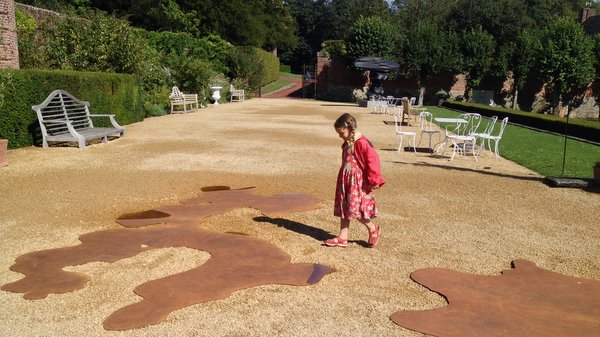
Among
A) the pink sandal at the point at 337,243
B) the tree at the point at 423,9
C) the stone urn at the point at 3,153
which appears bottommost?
the pink sandal at the point at 337,243

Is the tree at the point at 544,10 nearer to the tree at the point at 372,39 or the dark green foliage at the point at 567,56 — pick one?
the dark green foliage at the point at 567,56

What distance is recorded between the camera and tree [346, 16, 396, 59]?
32562 mm

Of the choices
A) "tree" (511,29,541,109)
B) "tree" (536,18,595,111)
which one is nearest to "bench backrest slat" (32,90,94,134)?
"tree" (536,18,595,111)

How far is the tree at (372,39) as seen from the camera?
32.6 metres

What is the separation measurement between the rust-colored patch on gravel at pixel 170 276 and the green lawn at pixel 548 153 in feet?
20.5

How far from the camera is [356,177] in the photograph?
463 cm

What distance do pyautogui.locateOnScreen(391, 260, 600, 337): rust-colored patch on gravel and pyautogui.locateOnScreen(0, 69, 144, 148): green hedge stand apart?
8.24 meters

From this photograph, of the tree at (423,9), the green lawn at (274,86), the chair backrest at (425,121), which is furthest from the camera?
the tree at (423,9)

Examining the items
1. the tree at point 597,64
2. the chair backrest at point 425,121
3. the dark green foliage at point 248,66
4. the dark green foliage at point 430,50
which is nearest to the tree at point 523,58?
the tree at point 597,64

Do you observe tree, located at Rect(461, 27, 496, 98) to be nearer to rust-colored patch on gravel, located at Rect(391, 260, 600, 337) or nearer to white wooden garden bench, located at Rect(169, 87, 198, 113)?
white wooden garden bench, located at Rect(169, 87, 198, 113)

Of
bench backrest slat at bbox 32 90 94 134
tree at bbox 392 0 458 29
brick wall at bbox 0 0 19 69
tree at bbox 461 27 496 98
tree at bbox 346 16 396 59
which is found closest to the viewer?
bench backrest slat at bbox 32 90 94 134

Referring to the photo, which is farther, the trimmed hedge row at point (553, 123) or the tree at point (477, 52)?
the tree at point (477, 52)

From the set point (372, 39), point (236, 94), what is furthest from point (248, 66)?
point (372, 39)

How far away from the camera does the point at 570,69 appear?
31859 millimetres
